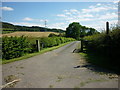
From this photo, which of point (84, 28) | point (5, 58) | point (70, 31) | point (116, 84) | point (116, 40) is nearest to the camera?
point (116, 84)

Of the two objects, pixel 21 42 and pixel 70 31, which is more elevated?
pixel 70 31

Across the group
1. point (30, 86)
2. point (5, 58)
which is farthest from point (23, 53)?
point (30, 86)

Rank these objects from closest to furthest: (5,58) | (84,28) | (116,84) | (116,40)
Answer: (116,84) → (116,40) → (5,58) → (84,28)

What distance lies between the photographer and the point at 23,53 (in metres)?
12.4

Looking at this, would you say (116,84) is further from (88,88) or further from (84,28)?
(84,28)

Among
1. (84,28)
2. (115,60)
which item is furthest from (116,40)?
(84,28)

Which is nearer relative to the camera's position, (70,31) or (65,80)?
(65,80)

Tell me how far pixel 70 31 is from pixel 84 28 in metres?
19.8

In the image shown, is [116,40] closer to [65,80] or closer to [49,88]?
[65,80]

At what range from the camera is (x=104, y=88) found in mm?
4145

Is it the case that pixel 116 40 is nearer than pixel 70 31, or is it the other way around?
pixel 116 40

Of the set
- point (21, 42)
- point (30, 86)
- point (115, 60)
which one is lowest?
point (30, 86)

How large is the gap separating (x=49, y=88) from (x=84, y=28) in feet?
326

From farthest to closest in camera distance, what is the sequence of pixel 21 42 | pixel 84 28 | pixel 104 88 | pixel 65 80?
pixel 84 28, pixel 21 42, pixel 65 80, pixel 104 88
